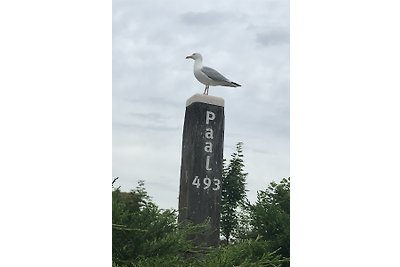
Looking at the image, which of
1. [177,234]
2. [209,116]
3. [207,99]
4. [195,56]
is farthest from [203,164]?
[177,234]

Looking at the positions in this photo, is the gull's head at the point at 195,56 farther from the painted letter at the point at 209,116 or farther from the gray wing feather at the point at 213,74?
the painted letter at the point at 209,116

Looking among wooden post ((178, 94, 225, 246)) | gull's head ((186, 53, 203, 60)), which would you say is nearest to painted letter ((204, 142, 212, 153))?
wooden post ((178, 94, 225, 246))

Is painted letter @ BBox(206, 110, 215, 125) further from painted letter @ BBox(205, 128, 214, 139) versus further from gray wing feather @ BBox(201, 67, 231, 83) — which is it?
gray wing feather @ BBox(201, 67, 231, 83)

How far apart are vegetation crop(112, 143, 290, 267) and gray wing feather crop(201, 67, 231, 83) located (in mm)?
373

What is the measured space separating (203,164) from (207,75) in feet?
2.11

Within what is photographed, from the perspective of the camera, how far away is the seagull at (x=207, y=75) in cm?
283

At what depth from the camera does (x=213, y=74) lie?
2.99 meters

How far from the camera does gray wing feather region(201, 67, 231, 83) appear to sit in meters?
2.93
